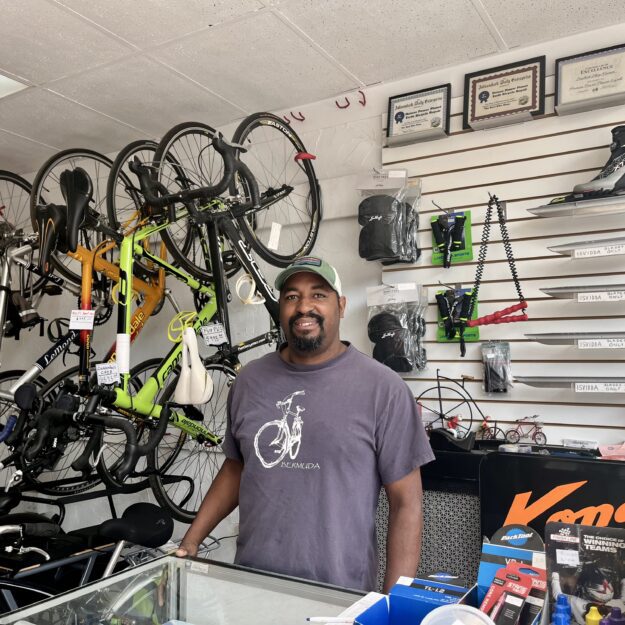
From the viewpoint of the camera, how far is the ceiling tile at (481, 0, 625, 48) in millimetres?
2762

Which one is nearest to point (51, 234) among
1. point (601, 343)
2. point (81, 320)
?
point (81, 320)

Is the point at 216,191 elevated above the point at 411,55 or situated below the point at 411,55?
below

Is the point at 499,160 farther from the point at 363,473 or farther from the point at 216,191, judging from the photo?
the point at 363,473

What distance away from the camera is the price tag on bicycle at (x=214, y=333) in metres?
3.11

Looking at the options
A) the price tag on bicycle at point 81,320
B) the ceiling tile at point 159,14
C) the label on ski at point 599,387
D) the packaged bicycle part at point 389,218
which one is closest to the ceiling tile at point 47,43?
the ceiling tile at point 159,14

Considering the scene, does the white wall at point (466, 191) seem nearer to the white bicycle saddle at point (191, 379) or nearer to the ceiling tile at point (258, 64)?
the ceiling tile at point (258, 64)

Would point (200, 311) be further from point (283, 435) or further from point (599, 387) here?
point (599, 387)

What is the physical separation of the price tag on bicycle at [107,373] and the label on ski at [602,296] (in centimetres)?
207

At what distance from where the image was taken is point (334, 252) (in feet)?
12.1

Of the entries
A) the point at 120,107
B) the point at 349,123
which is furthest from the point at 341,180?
the point at 120,107

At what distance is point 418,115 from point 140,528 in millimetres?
2496

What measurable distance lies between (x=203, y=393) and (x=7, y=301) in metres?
1.56

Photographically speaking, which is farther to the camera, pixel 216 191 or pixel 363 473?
pixel 216 191

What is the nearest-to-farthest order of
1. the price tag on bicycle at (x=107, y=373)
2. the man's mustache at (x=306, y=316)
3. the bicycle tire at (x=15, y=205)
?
1. the man's mustache at (x=306, y=316)
2. the price tag on bicycle at (x=107, y=373)
3. the bicycle tire at (x=15, y=205)
